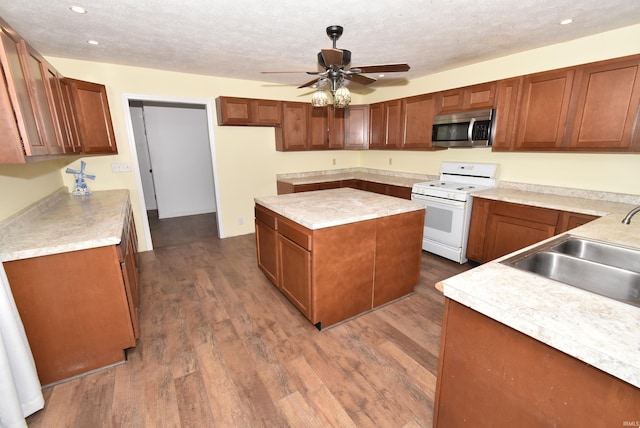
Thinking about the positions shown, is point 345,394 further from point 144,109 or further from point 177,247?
point 144,109

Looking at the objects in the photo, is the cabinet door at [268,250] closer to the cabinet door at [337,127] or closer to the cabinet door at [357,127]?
the cabinet door at [337,127]

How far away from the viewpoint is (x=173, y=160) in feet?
19.2

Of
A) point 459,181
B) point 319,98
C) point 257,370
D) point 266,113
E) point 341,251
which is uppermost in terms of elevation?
point 266,113

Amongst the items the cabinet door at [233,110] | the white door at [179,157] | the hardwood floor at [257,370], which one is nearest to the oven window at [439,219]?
the hardwood floor at [257,370]

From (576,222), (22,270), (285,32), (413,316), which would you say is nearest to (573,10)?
(576,222)

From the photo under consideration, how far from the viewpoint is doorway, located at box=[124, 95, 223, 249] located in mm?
5539

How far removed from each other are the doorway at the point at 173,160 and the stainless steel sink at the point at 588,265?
4894 millimetres

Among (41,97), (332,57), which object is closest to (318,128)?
(332,57)

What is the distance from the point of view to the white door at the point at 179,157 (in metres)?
5.57

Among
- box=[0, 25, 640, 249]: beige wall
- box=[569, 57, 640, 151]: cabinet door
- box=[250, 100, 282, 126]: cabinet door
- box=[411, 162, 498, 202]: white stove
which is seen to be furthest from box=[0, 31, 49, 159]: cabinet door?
box=[569, 57, 640, 151]: cabinet door

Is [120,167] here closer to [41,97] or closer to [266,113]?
[41,97]

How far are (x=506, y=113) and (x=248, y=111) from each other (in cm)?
326

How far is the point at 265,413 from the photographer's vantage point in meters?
1.55

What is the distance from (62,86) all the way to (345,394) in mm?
3516
